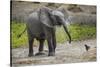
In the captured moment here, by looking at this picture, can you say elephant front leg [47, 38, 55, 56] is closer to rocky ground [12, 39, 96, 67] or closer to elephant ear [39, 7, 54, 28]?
rocky ground [12, 39, 96, 67]

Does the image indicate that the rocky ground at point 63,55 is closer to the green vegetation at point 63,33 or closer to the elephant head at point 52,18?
the green vegetation at point 63,33

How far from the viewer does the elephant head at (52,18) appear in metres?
2.40

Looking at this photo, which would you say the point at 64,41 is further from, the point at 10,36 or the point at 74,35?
the point at 10,36

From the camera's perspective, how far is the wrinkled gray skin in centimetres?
235

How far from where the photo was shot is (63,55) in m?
2.48

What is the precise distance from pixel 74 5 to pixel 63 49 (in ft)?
2.02

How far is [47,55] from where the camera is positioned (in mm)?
2416

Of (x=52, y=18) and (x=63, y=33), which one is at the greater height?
(x=52, y=18)

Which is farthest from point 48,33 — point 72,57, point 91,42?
point 91,42

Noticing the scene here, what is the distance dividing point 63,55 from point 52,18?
0.51 m

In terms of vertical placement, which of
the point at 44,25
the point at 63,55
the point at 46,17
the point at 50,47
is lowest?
the point at 63,55

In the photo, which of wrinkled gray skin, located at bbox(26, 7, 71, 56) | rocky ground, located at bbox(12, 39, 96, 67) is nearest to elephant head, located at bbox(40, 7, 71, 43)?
wrinkled gray skin, located at bbox(26, 7, 71, 56)

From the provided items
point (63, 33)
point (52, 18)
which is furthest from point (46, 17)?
point (63, 33)

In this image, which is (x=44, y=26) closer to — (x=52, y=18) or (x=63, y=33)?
(x=52, y=18)
